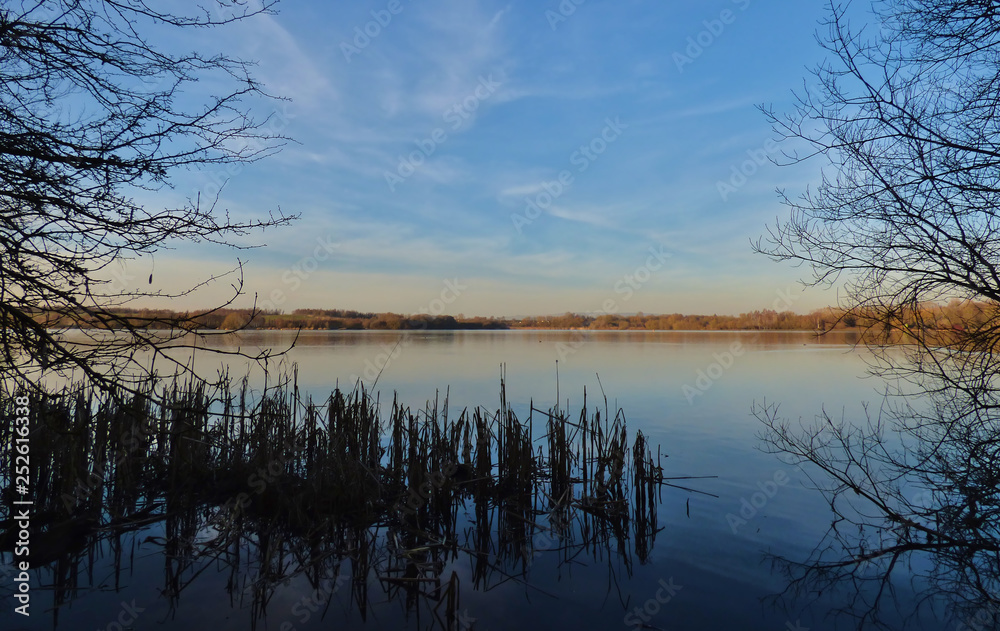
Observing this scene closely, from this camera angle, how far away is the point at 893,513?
5.06 m

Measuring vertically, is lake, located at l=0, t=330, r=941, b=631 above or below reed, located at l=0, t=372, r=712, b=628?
below

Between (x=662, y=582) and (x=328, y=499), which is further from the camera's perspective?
(x=328, y=499)

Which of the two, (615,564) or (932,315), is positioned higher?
(932,315)

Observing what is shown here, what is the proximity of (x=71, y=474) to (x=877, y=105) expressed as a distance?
8231mm

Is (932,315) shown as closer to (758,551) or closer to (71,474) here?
(758,551)

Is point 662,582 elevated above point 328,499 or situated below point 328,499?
below

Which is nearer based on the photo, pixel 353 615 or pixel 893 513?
pixel 353 615

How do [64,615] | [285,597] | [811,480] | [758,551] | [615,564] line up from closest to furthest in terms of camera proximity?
[64,615] → [285,597] → [615,564] → [758,551] → [811,480]

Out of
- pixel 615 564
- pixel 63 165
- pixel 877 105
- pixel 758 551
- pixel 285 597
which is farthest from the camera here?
pixel 877 105

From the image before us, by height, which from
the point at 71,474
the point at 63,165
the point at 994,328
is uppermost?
the point at 63,165

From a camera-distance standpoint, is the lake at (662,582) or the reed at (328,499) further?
the reed at (328,499)

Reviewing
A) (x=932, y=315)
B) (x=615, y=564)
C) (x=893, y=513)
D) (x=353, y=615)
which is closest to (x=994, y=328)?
(x=932, y=315)

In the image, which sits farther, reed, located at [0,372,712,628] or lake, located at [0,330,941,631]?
reed, located at [0,372,712,628]

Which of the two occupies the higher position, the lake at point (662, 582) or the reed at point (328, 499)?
the reed at point (328, 499)
